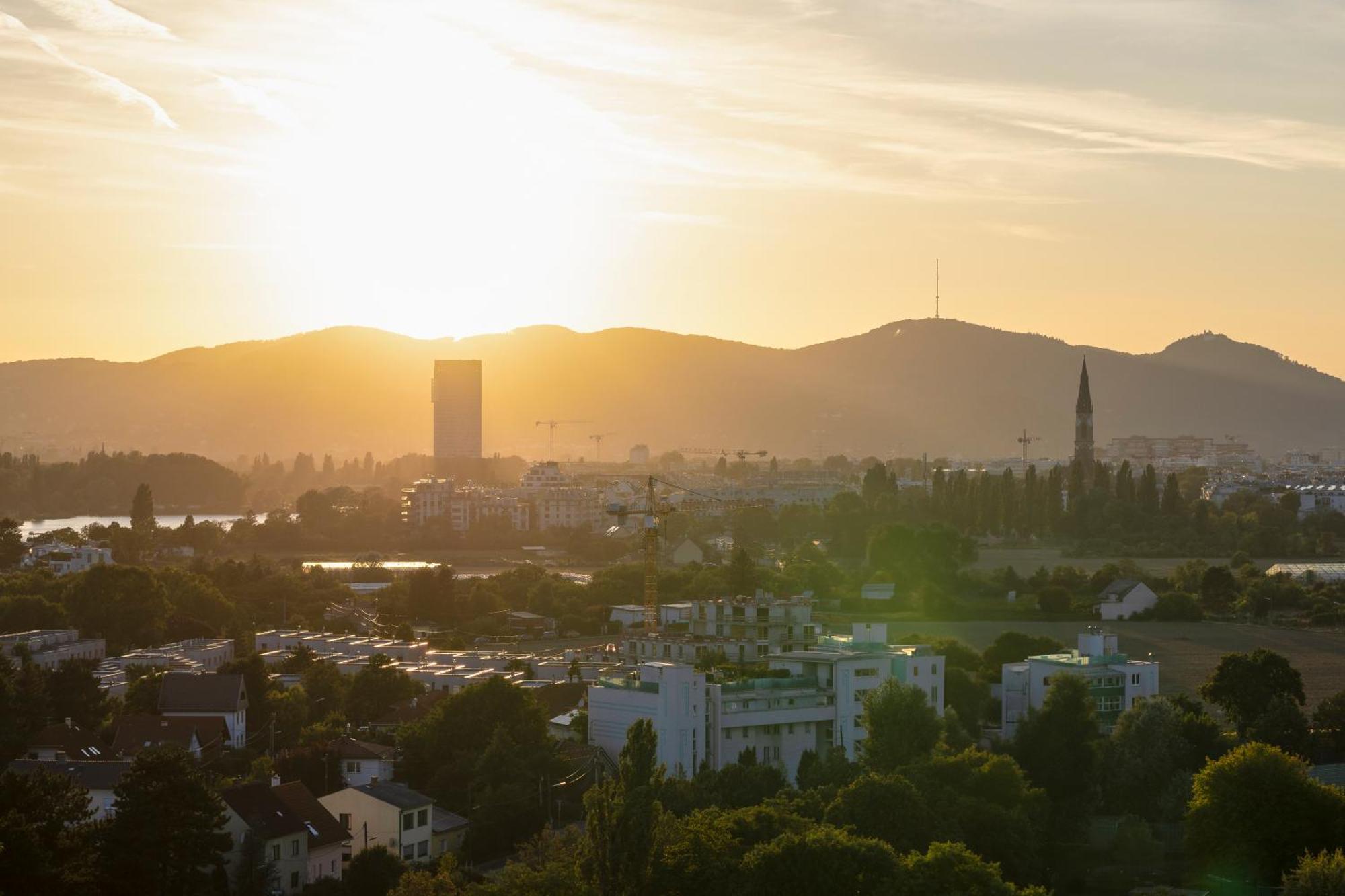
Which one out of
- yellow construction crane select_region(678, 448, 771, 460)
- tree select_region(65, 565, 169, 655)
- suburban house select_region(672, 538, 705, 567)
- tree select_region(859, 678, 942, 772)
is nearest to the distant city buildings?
yellow construction crane select_region(678, 448, 771, 460)

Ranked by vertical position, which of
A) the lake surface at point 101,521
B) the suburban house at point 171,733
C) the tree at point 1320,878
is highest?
the lake surface at point 101,521

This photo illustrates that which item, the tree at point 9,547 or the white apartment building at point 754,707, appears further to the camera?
the tree at point 9,547

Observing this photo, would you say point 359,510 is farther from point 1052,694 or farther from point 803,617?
point 1052,694

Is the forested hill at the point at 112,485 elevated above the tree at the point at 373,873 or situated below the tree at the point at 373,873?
above

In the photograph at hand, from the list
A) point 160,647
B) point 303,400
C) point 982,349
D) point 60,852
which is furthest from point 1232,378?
point 60,852

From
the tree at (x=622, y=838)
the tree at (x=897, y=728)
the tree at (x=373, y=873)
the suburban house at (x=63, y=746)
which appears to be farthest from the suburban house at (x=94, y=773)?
the tree at (x=897, y=728)

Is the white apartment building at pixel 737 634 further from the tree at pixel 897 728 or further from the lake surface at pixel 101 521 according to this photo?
the lake surface at pixel 101 521

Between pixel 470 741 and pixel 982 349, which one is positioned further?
pixel 982 349
